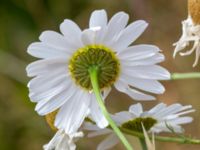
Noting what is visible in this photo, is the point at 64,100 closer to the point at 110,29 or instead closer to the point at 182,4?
the point at 110,29

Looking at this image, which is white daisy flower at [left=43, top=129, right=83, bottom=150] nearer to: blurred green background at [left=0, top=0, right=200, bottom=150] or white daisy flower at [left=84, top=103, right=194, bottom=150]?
white daisy flower at [left=84, top=103, right=194, bottom=150]

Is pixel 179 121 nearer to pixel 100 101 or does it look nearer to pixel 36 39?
pixel 100 101

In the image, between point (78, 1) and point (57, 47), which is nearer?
point (57, 47)

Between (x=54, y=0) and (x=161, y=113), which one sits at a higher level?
(x=54, y=0)

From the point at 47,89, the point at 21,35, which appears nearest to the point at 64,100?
the point at 47,89

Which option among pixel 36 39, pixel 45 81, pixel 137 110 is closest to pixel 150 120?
pixel 137 110

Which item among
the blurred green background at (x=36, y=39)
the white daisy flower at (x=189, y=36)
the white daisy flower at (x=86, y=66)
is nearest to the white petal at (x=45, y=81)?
the white daisy flower at (x=86, y=66)
